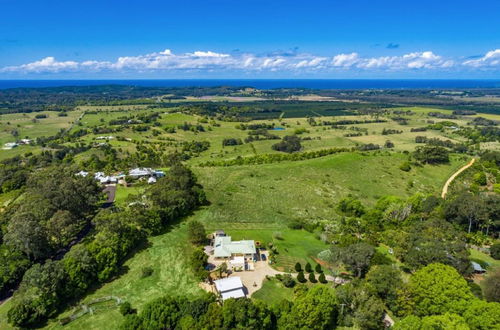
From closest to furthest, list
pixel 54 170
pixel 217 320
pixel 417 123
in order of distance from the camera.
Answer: pixel 217 320 → pixel 54 170 → pixel 417 123

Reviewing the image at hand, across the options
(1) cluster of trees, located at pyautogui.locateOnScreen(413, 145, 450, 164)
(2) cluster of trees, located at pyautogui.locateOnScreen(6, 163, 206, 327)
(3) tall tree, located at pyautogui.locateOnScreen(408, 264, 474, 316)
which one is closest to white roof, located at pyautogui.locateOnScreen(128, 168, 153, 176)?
(2) cluster of trees, located at pyautogui.locateOnScreen(6, 163, 206, 327)

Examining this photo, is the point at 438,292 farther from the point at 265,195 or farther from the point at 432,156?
Answer: the point at 432,156

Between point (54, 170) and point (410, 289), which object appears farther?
point (54, 170)

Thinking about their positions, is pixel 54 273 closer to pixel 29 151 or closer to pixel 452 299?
pixel 452 299

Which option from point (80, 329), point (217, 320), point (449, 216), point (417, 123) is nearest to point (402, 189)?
point (449, 216)

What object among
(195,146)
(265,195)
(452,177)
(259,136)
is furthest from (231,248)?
(259,136)
